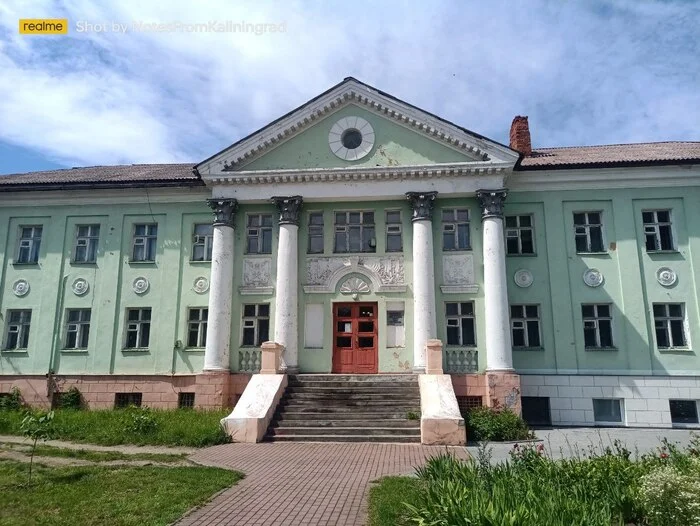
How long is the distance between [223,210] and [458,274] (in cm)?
873

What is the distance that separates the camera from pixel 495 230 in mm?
18156

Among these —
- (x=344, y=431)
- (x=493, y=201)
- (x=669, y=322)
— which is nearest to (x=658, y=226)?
(x=669, y=322)

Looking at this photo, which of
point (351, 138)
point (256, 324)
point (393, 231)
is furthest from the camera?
point (351, 138)

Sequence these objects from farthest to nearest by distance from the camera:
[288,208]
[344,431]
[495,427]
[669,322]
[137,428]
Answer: [288,208]
[669,322]
[495,427]
[344,431]
[137,428]

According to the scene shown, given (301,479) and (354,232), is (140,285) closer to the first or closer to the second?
(354,232)

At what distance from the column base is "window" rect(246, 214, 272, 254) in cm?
903

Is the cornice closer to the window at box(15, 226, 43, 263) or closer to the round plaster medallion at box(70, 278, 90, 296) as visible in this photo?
the round plaster medallion at box(70, 278, 90, 296)

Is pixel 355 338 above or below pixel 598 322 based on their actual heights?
below

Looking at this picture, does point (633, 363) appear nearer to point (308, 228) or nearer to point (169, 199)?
point (308, 228)

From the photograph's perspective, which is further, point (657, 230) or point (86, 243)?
point (86, 243)

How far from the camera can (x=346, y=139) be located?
19547mm

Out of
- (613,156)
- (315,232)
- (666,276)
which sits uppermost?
(613,156)

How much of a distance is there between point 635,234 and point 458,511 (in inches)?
651

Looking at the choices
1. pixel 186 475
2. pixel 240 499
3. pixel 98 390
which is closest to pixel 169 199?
pixel 98 390
